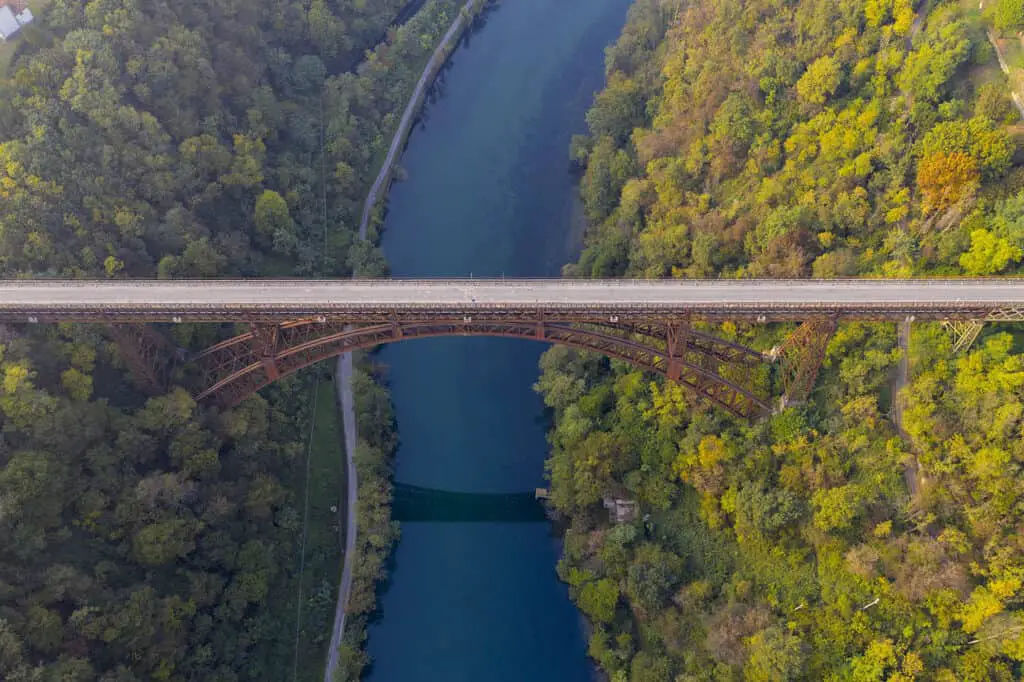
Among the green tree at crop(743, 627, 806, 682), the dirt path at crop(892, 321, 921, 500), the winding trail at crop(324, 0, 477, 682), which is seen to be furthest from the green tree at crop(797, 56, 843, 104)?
the winding trail at crop(324, 0, 477, 682)

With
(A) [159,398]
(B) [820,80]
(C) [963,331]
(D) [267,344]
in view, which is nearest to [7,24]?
(A) [159,398]

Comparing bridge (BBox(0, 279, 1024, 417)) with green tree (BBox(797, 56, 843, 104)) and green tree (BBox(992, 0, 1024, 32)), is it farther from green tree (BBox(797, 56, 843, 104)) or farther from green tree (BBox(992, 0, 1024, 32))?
green tree (BBox(992, 0, 1024, 32))

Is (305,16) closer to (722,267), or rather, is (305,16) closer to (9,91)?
(9,91)

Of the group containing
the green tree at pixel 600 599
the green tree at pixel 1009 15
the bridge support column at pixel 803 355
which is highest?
the green tree at pixel 1009 15

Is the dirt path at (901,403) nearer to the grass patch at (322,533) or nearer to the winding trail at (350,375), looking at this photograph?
the winding trail at (350,375)

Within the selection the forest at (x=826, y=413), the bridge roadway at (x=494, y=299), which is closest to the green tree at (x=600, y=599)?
the forest at (x=826, y=413)
